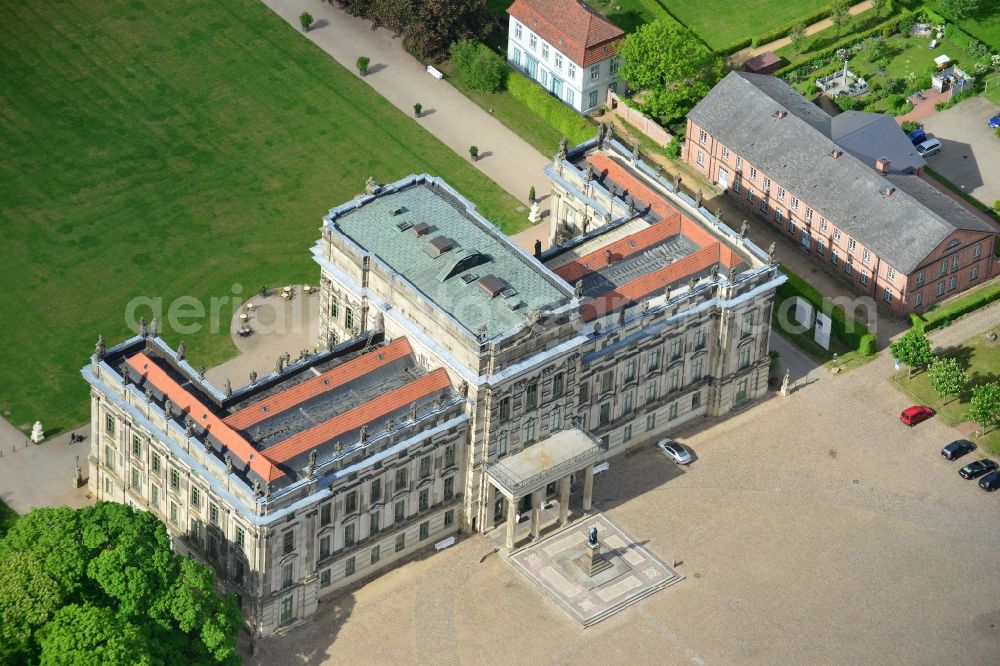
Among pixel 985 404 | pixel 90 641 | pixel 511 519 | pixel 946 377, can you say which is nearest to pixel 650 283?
pixel 511 519

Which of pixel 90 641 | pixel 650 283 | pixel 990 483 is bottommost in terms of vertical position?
pixel 990 483

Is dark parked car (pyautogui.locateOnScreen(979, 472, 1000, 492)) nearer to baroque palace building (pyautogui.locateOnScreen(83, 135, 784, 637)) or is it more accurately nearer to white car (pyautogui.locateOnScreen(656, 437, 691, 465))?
baroque palace building (pyautogui.locateOnScreen(83, 135, 784, 637))

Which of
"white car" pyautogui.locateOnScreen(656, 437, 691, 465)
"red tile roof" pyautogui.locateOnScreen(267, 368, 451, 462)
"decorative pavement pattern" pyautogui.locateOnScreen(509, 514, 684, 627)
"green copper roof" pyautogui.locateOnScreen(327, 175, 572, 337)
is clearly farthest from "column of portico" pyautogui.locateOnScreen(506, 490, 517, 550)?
"white car" pyautogui.locateOnScreen(656, 437, 691, 465)

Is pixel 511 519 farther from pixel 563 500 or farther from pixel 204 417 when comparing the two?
pixel 204 417

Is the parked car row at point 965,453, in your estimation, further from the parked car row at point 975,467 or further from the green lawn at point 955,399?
the green lawn at point 955,399

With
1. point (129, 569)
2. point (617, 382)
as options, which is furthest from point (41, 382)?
point (617, 382)

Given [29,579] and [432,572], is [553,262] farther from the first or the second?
[29,579]
